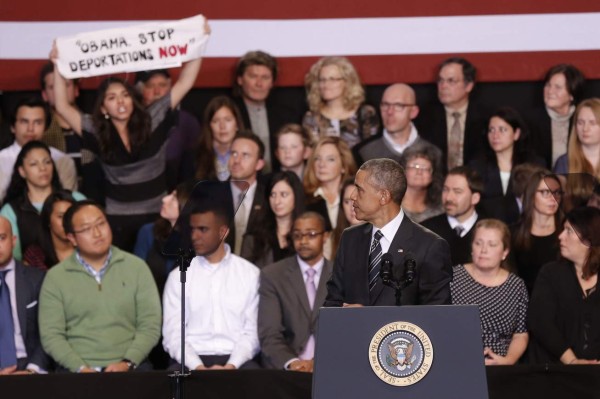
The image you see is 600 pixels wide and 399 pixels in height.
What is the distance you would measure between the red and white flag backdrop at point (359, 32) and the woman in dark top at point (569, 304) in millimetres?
2136

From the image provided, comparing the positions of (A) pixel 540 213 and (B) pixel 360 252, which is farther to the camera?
(A) pixel 540 213

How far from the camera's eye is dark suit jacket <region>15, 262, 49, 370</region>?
6438mm

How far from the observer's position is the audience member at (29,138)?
7465 mm

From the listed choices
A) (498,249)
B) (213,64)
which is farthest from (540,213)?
(213,64)

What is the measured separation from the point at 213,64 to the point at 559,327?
3181mm

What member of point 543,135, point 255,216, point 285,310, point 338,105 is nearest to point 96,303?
point 285,310

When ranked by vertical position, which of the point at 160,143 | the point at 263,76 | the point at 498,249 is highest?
the point at 263,76

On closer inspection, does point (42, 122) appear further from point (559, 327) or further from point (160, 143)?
point (559, 327)

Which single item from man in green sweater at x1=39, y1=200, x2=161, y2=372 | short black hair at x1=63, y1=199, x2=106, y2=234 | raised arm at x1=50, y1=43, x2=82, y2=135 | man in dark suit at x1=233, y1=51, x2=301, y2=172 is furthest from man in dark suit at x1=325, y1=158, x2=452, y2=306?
raised arm at x1=50, y1=43, x2=82, y2=135

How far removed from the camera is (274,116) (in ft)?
26.0

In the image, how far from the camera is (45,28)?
809 cm

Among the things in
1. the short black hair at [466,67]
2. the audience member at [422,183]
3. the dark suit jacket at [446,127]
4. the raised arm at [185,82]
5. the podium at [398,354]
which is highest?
the short black hair at [466,67]

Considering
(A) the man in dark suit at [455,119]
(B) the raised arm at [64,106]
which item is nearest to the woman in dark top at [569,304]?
(A) the man in dark suit at [455,119]

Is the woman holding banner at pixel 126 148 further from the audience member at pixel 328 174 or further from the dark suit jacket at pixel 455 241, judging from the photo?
the dark suit jacket at pixel 455 241
